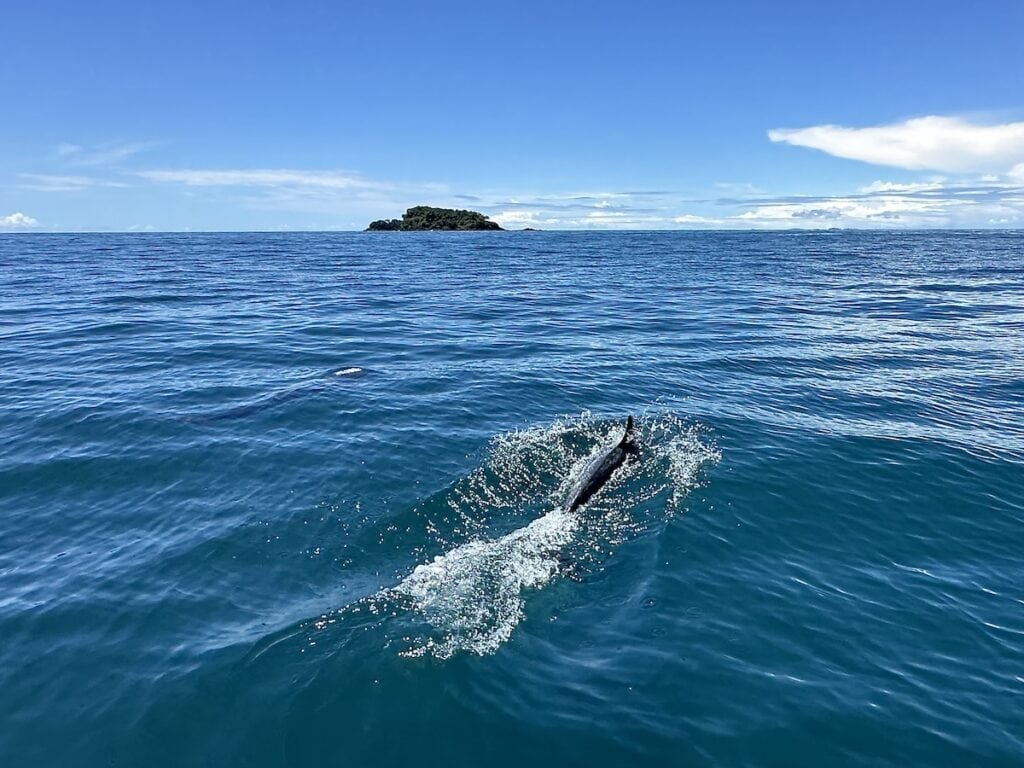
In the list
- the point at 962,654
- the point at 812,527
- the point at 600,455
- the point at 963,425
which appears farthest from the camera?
the point at 963,425

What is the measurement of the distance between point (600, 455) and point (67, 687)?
11.3 meters

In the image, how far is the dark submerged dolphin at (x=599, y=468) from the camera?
555 inches

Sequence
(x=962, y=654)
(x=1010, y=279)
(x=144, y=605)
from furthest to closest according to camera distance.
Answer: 1. (x=1010, y=279)
2. (x=144, y=605)
3. (x=962, y=654)

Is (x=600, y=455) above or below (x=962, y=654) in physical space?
above

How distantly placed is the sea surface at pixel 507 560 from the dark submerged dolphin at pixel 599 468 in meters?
0.36

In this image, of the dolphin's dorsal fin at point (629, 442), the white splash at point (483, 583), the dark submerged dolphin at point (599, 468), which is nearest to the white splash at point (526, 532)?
the white splash at point (483, 583)

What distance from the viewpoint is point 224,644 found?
9.95 meters

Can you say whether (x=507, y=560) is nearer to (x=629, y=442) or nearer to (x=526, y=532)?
(x=526, y=532)

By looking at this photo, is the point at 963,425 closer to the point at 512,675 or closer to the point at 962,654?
the point at 962,654

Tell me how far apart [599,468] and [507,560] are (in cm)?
395

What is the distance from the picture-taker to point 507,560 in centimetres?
1186

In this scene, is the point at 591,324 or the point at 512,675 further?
the point at 591,324

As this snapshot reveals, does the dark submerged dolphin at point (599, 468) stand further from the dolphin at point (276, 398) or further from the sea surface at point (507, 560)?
the dolphin at point (276, 398)

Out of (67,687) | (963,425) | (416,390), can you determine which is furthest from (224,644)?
(963,425)
